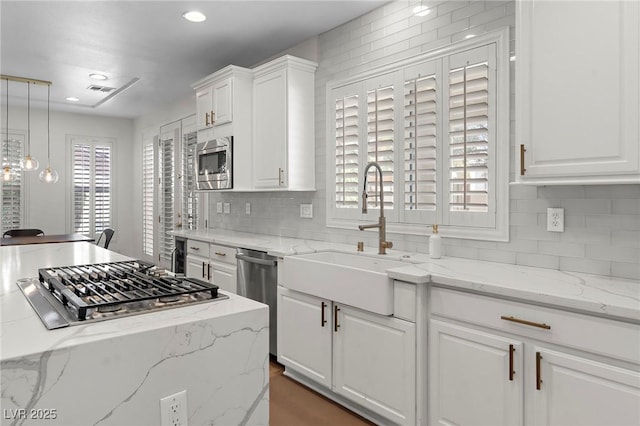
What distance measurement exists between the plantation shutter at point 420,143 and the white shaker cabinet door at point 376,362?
0.90 metres

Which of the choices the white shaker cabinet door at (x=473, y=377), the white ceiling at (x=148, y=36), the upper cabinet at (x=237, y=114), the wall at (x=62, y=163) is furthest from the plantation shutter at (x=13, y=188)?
the white shaker cabinet door at (x=473, y=377)

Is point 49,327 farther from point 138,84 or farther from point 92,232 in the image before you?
point 92,232

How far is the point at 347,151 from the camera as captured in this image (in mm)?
3336

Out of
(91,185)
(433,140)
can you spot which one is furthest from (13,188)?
(433,140)

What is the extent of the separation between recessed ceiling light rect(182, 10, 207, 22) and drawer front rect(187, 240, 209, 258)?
193 centimetres

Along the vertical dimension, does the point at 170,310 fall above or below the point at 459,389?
above

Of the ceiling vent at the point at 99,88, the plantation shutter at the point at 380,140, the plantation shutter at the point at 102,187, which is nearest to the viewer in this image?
the plantation shutter at the point at 380,140

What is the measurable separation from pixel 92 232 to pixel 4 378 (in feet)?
23.6

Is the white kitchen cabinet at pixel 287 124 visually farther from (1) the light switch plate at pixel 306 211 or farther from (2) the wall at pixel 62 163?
(2) the wall at pixel 62 163

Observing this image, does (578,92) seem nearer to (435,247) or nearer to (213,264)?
(435,247)

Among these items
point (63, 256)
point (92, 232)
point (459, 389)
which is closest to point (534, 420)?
point (459, 389)

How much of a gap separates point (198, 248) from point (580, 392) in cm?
331

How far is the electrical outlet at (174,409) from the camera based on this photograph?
111 cm

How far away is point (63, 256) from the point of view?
2.55 meters
